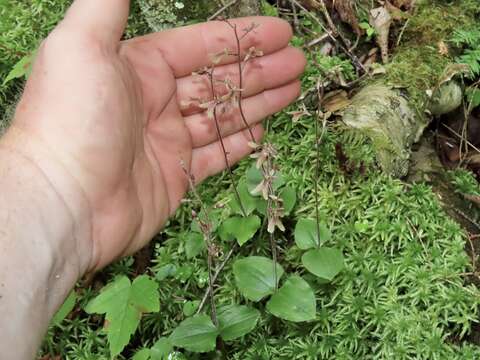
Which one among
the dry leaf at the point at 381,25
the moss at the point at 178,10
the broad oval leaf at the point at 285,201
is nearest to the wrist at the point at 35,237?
the broad oval leaf at the point at 285,201

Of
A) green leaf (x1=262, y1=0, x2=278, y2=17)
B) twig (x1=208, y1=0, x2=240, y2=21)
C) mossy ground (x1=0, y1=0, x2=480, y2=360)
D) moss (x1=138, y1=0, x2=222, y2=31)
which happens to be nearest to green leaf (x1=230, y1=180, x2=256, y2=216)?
mossy ground (x1=0, y1=0, x2=480, y2=360)

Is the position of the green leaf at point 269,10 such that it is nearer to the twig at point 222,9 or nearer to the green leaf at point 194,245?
the twig at point 222,9

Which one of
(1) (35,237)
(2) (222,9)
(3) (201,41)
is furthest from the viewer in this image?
(2) (222,9)

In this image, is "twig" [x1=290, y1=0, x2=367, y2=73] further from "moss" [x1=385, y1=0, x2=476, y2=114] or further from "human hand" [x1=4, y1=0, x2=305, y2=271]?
"human hand" [x1=4, y1=0, x2=305, y2=271]

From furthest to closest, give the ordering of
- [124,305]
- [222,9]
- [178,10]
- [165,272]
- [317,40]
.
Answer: [317,40] < [178,10] < [222,9] < [165,272] < [124,305]

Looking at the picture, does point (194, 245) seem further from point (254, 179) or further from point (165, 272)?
point (254, 179)

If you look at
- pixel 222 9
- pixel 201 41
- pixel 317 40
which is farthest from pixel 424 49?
pixel 201 41

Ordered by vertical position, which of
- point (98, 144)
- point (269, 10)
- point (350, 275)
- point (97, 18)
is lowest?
point (350, 275)
